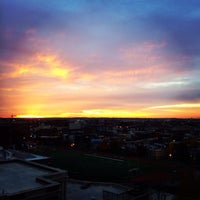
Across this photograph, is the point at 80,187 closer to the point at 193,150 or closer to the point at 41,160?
the point at 41,160

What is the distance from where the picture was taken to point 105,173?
33.0 m

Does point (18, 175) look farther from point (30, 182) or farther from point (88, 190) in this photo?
point (88, 190)

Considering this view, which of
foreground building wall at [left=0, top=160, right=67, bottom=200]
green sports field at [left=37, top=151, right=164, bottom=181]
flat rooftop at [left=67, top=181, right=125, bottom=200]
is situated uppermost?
foreground building wall at [left=0, top=160, right=67, bottom=200]

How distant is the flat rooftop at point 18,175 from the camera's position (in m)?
12.8

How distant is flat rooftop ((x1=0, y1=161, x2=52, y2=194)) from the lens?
12.8 m

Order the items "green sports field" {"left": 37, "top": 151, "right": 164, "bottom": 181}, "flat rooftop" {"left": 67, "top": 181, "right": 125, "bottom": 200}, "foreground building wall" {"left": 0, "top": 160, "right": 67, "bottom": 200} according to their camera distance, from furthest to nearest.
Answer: "green sports field" {"left": 37, "top": 151, "right": 164, "bottom": 181} → "flat rooftop" {"left": 67, "top": 181, "right": 125, "bottom": 200} → "foreground building wall" {"left": 0, "top": 160, "right": 67, "bottom": 200}

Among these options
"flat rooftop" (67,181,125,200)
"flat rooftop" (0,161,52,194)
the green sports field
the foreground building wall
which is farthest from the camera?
the green sports field


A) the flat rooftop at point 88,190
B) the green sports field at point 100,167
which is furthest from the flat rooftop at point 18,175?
Answer: the green sports field at point 100,167

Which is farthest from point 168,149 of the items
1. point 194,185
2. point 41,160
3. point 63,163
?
point 194,185

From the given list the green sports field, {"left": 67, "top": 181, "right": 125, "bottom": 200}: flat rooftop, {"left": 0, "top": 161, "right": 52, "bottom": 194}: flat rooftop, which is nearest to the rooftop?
{"left": 0, "top": 161, "right": 52, "bottom": 194}: flat rooftop

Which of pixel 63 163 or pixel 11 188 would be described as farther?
pixel 63 163

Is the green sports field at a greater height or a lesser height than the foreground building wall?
lesser

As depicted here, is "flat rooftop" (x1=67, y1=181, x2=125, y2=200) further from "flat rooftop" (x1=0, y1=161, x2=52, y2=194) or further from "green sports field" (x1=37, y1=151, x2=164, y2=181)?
"flat rooftop" (x1=0, y1=161, x2=52, y2=194)

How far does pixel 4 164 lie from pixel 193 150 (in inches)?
1532
